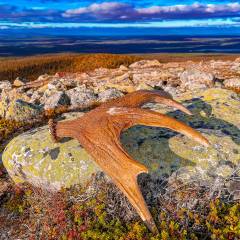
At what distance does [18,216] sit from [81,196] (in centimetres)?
226

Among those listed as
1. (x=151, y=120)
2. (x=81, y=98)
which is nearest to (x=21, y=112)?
(x=81, y=98)

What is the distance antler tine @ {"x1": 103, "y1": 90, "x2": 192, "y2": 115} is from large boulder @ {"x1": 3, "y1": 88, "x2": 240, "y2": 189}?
70 cm

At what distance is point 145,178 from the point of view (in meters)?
9.02

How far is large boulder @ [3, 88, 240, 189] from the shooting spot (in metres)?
9.31

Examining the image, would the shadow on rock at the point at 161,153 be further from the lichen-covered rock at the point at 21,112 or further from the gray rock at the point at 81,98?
the gray rock at the point at 81,98

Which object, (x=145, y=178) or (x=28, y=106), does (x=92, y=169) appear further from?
(x=28, y=106)

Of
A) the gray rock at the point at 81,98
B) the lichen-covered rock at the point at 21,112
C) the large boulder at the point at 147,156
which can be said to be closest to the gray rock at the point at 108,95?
the gray rock at the point at 81,98

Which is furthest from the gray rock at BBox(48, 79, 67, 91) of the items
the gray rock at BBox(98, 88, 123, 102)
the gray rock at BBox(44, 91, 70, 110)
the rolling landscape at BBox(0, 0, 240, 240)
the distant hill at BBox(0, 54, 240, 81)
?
the distant hill at BBox(0, 54, 240, 81)

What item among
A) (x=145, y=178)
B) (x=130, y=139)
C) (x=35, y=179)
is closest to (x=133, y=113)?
(x=130, y=139)

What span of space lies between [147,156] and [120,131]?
1109 millimetres

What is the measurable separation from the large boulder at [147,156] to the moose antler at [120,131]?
0.63m

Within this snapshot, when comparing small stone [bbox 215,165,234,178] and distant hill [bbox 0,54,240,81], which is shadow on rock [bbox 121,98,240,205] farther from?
distant hill [bbox 0,54,240,81]

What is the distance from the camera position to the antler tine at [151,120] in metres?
8.74

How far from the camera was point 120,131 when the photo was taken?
8.96 m
